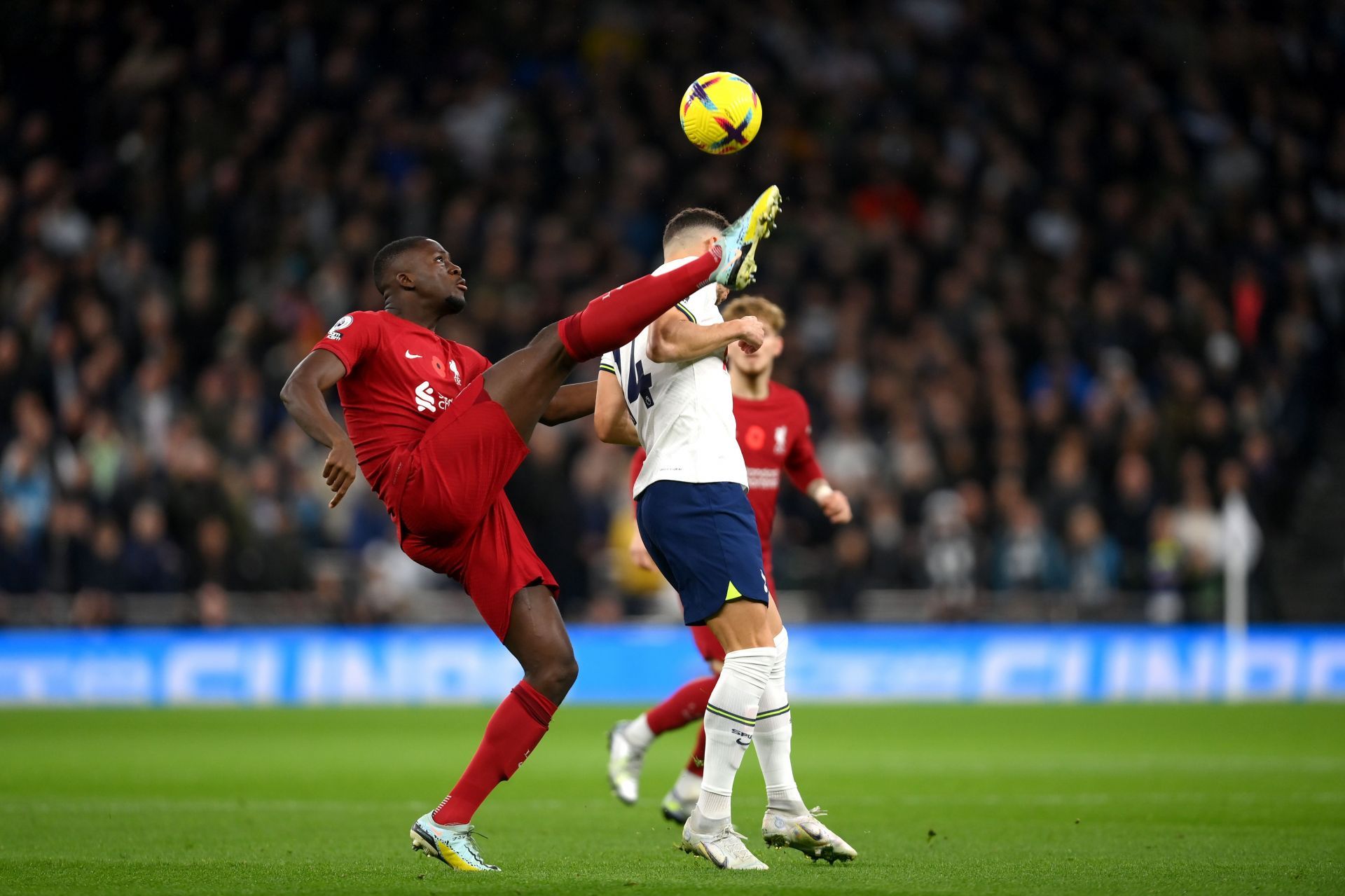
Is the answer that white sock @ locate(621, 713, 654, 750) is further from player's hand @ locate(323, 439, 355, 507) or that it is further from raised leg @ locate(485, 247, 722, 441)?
player's hand @ locate(323, 439, 355, 507)

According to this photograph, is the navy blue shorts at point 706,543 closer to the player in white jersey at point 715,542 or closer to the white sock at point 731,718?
the player in white jersey at point 715,542

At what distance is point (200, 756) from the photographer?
12500 millimetres

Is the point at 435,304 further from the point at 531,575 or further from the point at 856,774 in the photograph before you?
the point at 856,774

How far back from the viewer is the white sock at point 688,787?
8.71m

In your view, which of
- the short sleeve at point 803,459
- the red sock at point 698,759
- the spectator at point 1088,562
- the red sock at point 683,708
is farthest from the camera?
the spectator at point 1088,562

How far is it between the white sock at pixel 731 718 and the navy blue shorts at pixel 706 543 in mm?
210

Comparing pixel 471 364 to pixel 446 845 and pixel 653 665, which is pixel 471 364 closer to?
pixel 446 845

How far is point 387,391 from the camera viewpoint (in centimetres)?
698

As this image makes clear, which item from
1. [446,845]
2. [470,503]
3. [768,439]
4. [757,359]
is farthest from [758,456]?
[446,845]

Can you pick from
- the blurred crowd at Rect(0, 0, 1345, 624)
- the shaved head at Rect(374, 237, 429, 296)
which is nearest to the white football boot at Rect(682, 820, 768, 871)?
the shaved head at Rect(374, 237, 429, 296)

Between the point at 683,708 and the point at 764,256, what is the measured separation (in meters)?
13.3

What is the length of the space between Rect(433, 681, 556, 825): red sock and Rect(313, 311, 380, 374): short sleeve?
139cm

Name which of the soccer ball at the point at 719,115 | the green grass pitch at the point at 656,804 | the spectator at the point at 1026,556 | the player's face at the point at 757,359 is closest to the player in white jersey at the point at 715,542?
the green grass pitch at the point at 656,804

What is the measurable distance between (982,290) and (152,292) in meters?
9.57
